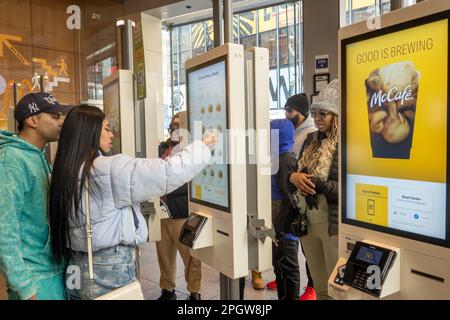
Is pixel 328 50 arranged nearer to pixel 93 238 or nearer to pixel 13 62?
pixel 93 238

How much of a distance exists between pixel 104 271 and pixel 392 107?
3.96ft

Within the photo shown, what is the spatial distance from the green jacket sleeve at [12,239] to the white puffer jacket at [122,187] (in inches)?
7.7

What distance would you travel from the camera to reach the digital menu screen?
1.65 m

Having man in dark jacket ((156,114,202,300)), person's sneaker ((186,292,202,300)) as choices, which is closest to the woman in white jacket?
man in dark jacket ((156,114,202,300))

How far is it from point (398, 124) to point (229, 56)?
69cm

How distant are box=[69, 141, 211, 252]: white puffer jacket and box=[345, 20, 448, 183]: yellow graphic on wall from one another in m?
0.59

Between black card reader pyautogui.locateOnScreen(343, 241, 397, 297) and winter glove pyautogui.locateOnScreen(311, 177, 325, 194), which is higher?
winter glove pyautogui.locateOnScreen(311, 177, 325, 194)

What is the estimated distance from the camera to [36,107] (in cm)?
171

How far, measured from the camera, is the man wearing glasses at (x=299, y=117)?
3049 mm

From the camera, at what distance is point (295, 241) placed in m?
2.91

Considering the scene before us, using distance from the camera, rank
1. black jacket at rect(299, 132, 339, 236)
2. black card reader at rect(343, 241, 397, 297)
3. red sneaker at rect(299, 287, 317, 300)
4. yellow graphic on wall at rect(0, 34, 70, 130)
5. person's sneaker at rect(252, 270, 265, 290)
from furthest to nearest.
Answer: yellow graphic on wall at rect(0, 34, 70, 130)
person's sneaker at rect(252, 270, 265, 290)
red sneaker at rect(299, 287, 317, 300)
black jacket at rect(299, 132, 339, 236)
black card reader at rect(343, 241, 397, 297)

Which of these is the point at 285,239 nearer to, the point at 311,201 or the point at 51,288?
the point at 311,201

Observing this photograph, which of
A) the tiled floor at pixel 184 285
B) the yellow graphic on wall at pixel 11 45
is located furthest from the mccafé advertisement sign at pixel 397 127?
the yellow graphic on wall at pixel 11 45

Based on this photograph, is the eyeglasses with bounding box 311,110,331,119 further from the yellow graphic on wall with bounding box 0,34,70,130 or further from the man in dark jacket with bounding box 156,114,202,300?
the yellow graphic on wall with bounding box 0,34,70,130
